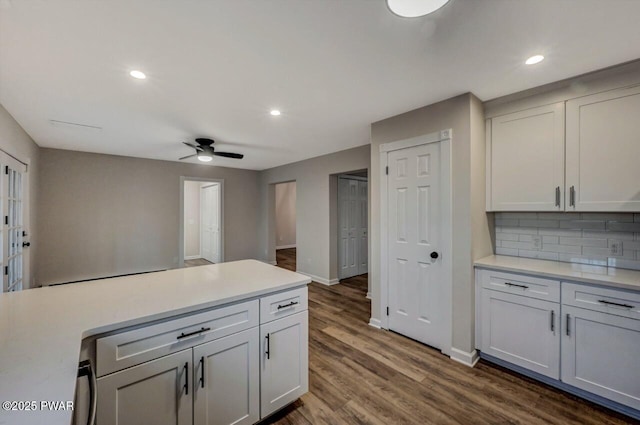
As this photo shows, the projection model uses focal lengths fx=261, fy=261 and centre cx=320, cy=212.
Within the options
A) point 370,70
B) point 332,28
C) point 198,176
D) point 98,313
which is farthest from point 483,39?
point 198,176

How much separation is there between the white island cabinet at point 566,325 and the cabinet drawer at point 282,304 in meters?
1.66

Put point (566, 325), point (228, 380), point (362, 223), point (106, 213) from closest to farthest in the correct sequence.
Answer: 1. point (228, 380)
2. point (566, 325)
3. point (106, 213)
4. point (362, 223)

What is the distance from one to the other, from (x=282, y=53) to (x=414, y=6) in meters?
0.85

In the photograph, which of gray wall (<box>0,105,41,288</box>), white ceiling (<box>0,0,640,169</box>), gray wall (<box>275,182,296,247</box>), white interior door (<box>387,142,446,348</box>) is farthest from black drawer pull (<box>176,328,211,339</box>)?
gray wall (<box>275,182,296,247</box>)

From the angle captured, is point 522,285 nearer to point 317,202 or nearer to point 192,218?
point 317,202

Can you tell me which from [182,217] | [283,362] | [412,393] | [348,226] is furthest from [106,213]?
[412,393]

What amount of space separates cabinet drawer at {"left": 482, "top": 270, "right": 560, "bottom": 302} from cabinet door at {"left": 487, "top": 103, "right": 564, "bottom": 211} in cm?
63

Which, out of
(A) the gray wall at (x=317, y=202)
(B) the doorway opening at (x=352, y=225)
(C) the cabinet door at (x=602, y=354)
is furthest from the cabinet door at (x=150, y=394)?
(B) the doorway opening at (x=352, y=225)

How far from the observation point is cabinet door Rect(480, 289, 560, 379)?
204cm

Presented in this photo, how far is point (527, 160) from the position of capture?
235 cm

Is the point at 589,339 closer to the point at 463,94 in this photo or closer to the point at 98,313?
the point at 463,94

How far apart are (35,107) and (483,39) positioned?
4.03 meters

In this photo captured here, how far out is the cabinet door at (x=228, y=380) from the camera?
1.42 m

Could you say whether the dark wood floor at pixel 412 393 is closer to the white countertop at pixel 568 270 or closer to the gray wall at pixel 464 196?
the gray wall at pixel 464 196
